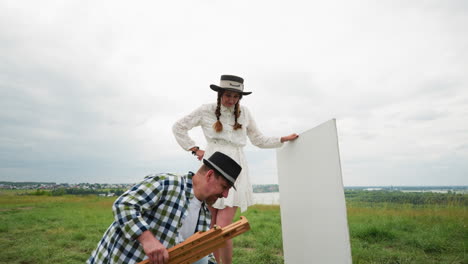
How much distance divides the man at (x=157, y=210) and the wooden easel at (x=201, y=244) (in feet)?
0.27

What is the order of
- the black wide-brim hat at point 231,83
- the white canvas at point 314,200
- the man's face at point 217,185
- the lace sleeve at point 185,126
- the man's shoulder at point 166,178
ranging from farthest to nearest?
the lace sleeve at point 185,126, the black wide-brim hat at point 231,83, the white canvas at point 314,200, the man's face at point 217,185, the man's shoulder at point 166,178

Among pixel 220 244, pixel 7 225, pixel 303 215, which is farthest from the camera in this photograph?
pixel 7 225

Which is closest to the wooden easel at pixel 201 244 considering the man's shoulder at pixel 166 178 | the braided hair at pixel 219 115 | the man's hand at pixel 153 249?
the man's hand at pixel 153 249

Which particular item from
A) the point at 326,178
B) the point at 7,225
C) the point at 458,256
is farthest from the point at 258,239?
the point at 7,225

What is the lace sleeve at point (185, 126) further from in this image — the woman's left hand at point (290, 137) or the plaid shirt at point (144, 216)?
the plaid shirt at point (144, 216)

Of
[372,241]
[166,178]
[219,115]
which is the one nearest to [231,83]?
[219,115]

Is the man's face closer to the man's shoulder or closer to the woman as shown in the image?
the man's shoulder

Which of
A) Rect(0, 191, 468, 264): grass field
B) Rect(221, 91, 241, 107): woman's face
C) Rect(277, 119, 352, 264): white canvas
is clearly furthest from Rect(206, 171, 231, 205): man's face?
Rect(0, 191, 468, 264): grass field

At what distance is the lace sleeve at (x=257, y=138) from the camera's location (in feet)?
10.5

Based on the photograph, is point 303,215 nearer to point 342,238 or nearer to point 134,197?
point 342,238

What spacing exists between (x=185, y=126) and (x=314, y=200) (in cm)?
156

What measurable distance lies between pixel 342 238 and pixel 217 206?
1.32 m

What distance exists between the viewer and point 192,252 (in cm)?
144

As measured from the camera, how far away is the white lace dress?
9.87 ft
